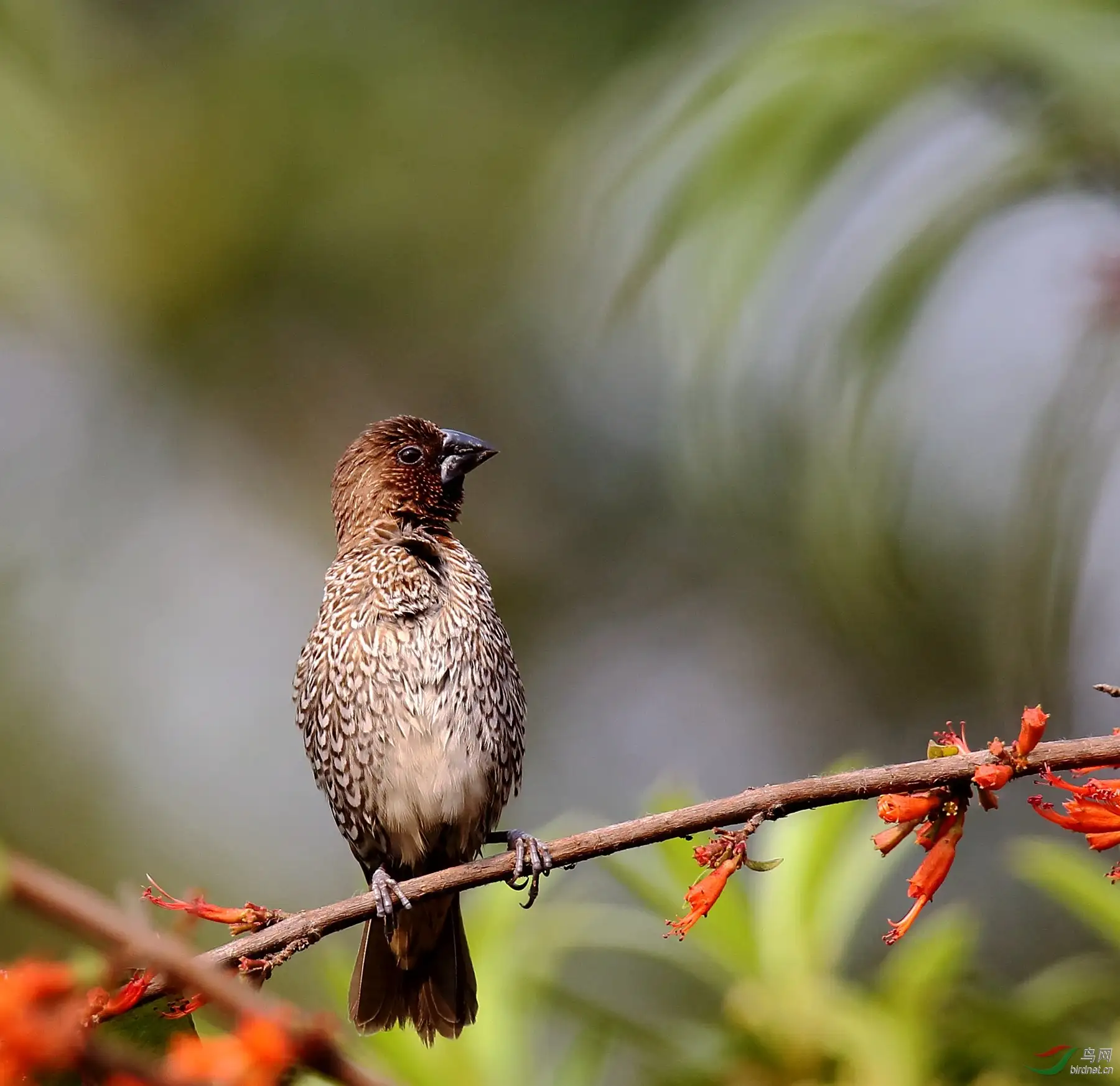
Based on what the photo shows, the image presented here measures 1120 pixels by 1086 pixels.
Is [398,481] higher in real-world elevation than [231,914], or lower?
higher

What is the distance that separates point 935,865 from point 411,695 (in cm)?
206

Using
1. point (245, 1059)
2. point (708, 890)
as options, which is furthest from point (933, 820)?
point (245, 1059)

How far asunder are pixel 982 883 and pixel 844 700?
1236 mm

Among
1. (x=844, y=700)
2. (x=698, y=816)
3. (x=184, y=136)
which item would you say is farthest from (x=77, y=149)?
(x=698, y=816)

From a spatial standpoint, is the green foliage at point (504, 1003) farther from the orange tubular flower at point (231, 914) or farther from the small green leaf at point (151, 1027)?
the small green leaf at point (151, 1027)

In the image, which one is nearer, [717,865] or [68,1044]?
[68,1044]

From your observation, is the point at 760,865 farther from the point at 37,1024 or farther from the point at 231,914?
the point at 37,1024

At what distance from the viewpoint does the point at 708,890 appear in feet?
6.04

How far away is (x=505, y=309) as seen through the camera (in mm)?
9555

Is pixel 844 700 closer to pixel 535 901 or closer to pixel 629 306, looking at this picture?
pixel 629 306

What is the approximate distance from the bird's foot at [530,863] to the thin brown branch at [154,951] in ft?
3.70

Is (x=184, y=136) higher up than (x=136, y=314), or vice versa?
(x=184, y=136)

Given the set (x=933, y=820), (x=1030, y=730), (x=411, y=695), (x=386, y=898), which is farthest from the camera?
(x=411, y=695)

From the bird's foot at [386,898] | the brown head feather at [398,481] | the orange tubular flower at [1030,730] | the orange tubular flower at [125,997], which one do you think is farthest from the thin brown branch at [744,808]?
the brown head feather at [398,481]
